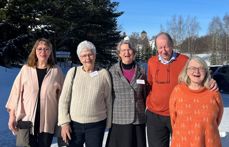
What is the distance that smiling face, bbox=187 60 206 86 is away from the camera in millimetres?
3984

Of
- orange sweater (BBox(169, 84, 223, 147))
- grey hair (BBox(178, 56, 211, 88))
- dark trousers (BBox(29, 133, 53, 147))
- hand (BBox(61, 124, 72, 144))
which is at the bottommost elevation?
dark trousers (BBox(29, 133, 53, 147))

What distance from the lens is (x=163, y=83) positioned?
4637 mm

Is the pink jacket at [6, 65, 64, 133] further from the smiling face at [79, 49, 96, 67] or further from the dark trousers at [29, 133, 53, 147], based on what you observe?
the smiling face at [79, 49, 96, 67]

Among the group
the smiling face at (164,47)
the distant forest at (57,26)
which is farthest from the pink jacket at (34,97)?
the distant forest at (57,26)

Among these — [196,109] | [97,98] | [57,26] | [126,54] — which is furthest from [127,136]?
[57,26]

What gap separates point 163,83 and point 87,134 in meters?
1.04

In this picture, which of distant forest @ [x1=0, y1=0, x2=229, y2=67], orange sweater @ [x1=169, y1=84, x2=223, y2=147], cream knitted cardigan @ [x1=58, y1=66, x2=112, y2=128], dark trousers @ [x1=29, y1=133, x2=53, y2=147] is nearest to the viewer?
orange sweater @ [x1=169, y1=84, x2=223, y2=147]

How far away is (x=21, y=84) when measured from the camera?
4.61m

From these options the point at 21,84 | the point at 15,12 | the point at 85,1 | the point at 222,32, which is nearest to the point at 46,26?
the point at 15,12

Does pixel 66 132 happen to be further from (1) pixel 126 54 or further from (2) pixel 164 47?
(2) pixel 164 47

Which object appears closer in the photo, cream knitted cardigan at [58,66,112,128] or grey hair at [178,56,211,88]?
grey hair at [178,56,211,88]

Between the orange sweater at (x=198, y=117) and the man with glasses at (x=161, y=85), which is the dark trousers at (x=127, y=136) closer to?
the man with glasses at (x=161, y=85)

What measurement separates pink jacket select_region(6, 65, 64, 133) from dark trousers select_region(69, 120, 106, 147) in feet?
0.95

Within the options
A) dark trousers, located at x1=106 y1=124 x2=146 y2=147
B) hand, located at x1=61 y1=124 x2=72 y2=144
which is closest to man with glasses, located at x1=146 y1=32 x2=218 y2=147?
dark trousers, located at x1=106 y1=124 x2=146 y2=147
